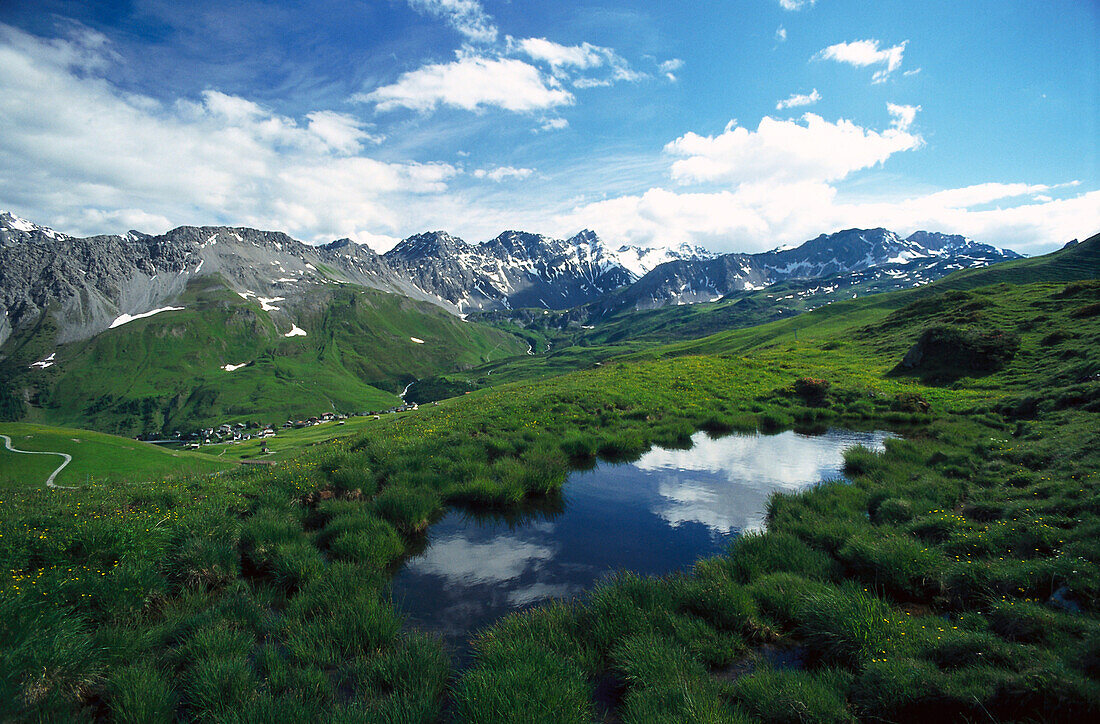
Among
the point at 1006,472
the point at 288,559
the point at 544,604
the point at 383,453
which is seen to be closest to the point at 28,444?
the point at 383,453

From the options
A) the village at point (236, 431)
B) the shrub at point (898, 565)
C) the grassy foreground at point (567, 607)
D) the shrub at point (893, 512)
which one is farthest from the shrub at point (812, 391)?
the village at point (236, 431)

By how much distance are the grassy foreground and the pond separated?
0.87 metres

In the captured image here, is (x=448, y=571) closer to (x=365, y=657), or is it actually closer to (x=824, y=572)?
(x=365, y=657)

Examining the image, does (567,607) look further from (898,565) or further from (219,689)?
(898,565)

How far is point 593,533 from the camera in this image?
12836 millimetres

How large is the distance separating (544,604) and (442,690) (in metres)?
2.84

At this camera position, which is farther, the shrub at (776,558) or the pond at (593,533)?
the pond at (593,533)

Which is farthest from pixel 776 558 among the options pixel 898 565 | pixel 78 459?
pixel 78 459

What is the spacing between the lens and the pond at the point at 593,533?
32.9 feet

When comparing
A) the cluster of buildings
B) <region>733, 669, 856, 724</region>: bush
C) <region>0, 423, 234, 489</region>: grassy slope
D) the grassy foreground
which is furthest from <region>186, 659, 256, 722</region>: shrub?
the cluster of buildings

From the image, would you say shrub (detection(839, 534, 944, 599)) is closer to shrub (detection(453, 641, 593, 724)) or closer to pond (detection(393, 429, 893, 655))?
pond (detection(393, 429, 893, 655))

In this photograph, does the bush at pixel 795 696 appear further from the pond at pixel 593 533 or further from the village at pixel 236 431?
the village at pixel 236 431

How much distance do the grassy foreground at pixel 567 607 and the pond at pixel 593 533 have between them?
87 cm

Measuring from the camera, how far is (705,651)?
7.51 meters
